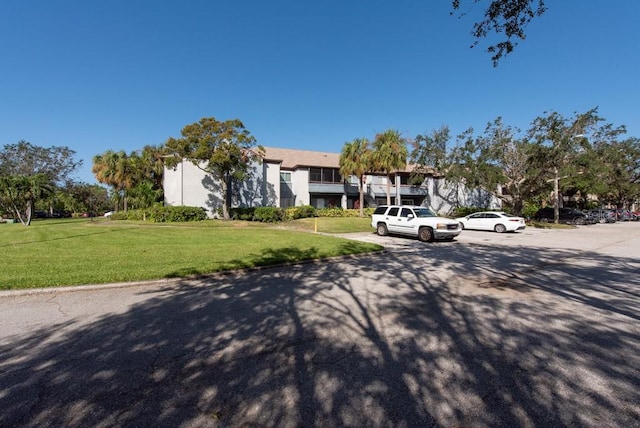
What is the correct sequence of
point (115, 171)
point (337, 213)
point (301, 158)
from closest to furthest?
point (337, 213) → point (115, 171) → point (301, 158)

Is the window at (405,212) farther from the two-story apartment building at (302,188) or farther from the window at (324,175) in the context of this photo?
the window at (324,175)

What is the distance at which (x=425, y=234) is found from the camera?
49.2 ft

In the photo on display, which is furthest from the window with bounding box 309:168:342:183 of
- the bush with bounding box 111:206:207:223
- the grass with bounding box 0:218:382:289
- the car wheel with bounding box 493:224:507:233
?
the grass with bounding box 0:218:382:289

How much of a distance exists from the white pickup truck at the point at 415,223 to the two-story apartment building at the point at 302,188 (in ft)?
49.5

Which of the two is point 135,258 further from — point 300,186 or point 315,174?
point 315,174

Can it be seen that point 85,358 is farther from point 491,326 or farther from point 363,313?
point 491,326

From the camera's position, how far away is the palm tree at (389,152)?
99.3 ft

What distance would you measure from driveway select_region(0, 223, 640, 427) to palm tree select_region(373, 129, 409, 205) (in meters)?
24.6

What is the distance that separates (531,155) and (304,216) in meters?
20.3

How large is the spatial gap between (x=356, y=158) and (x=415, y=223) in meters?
16.7

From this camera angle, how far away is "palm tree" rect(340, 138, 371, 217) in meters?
30.5

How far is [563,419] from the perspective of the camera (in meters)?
2.46

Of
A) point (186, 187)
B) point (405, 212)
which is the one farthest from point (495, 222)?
point (186, 187)

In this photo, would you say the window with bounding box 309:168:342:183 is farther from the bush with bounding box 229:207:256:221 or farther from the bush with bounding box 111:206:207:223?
the bush with bounding box 111:206:207:223
